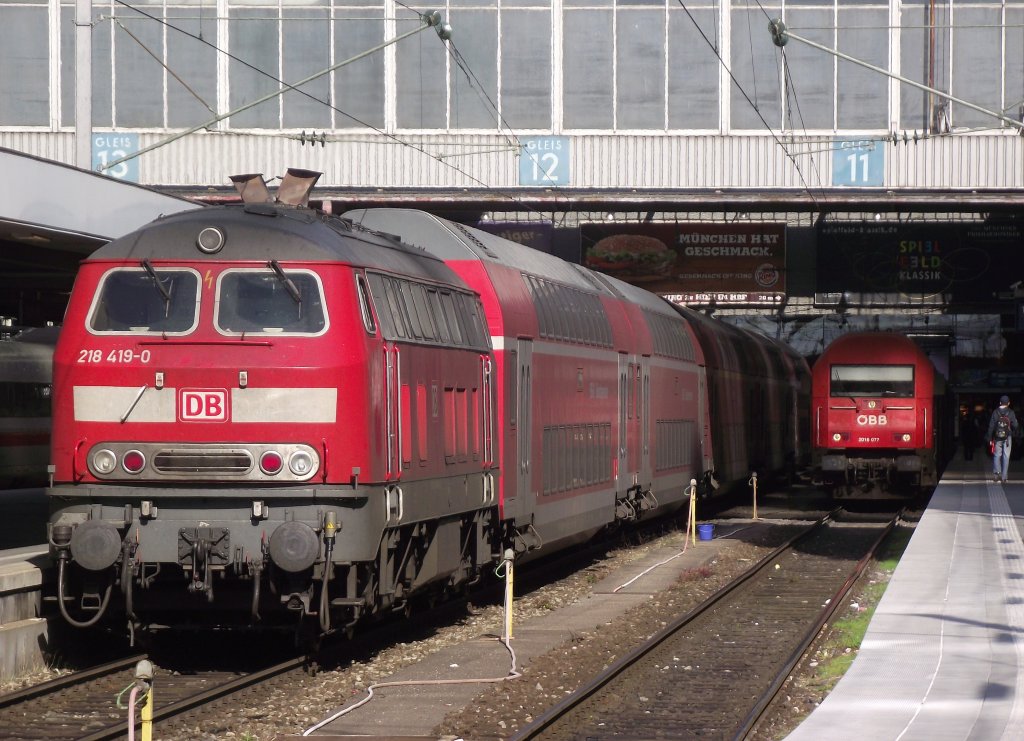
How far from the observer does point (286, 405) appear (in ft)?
34.5

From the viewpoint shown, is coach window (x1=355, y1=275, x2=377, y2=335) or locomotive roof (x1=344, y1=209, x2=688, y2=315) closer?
coach window (x1=355, y1=275, x2=377, y2=335)

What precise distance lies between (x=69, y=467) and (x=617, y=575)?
9.38 meters

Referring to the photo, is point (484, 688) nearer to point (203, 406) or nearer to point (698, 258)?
point (203, 406)

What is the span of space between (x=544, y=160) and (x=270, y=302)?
1082 inches

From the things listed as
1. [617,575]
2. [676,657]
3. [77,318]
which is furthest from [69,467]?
[617,575]

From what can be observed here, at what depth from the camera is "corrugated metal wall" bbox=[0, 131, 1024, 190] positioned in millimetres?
37219

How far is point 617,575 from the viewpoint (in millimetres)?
18641

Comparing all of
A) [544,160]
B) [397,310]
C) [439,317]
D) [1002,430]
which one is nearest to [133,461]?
→ [397,310]

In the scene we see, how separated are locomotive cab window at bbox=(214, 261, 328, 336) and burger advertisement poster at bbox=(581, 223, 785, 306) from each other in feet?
104

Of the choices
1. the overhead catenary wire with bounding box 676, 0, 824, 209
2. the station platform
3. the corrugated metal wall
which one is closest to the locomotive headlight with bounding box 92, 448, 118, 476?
the station platform

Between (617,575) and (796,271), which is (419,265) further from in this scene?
(796,271)

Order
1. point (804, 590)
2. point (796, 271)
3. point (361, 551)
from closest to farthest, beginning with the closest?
1. point (361, 551)
2. point (804, 590)
3. point (796, 271)

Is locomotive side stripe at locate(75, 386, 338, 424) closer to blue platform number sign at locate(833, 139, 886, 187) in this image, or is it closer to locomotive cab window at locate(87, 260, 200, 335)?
locomotive cab window at locate(87, 260, 200, 335)

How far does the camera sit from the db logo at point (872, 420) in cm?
2847
